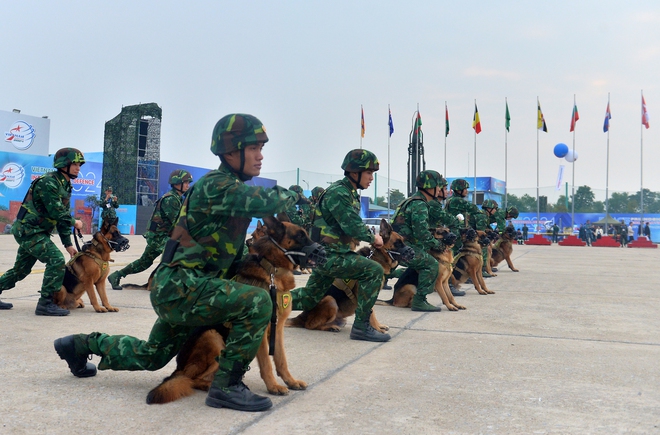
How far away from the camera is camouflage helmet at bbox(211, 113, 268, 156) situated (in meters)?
3.77

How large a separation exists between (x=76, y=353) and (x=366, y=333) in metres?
2.97

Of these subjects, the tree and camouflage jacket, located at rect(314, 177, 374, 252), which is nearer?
camouflage jacket, located at rect(314, 177, 374, 252)

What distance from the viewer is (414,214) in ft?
27.0

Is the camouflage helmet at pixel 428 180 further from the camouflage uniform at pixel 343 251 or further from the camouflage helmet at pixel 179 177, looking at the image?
the camouflage helmet at pixel 179 177

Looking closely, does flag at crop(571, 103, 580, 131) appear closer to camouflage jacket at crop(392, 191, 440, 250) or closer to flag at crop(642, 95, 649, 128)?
flag at crop(642, 95, 649, 128)

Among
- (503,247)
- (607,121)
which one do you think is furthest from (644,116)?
(503,247)

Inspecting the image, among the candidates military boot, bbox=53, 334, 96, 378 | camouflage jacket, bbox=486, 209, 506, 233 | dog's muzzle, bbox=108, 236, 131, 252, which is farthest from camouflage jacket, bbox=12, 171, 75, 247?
camouflage jacket, bbox=486, 209, 506, 233

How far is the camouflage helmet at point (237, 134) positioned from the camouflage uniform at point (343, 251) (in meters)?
2.40

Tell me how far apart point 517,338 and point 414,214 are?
2.31 m

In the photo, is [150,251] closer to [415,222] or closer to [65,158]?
[65,158]

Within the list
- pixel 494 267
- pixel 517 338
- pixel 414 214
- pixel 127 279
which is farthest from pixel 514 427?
pixel 494 267

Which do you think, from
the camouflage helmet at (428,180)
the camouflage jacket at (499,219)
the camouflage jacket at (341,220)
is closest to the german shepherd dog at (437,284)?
the camouflage helmet at (428,180)

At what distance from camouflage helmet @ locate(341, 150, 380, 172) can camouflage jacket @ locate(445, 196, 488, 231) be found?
20.5ft

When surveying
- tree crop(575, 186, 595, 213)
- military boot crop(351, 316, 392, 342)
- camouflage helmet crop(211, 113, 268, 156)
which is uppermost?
tree crop(575, 186, 595, 213)
